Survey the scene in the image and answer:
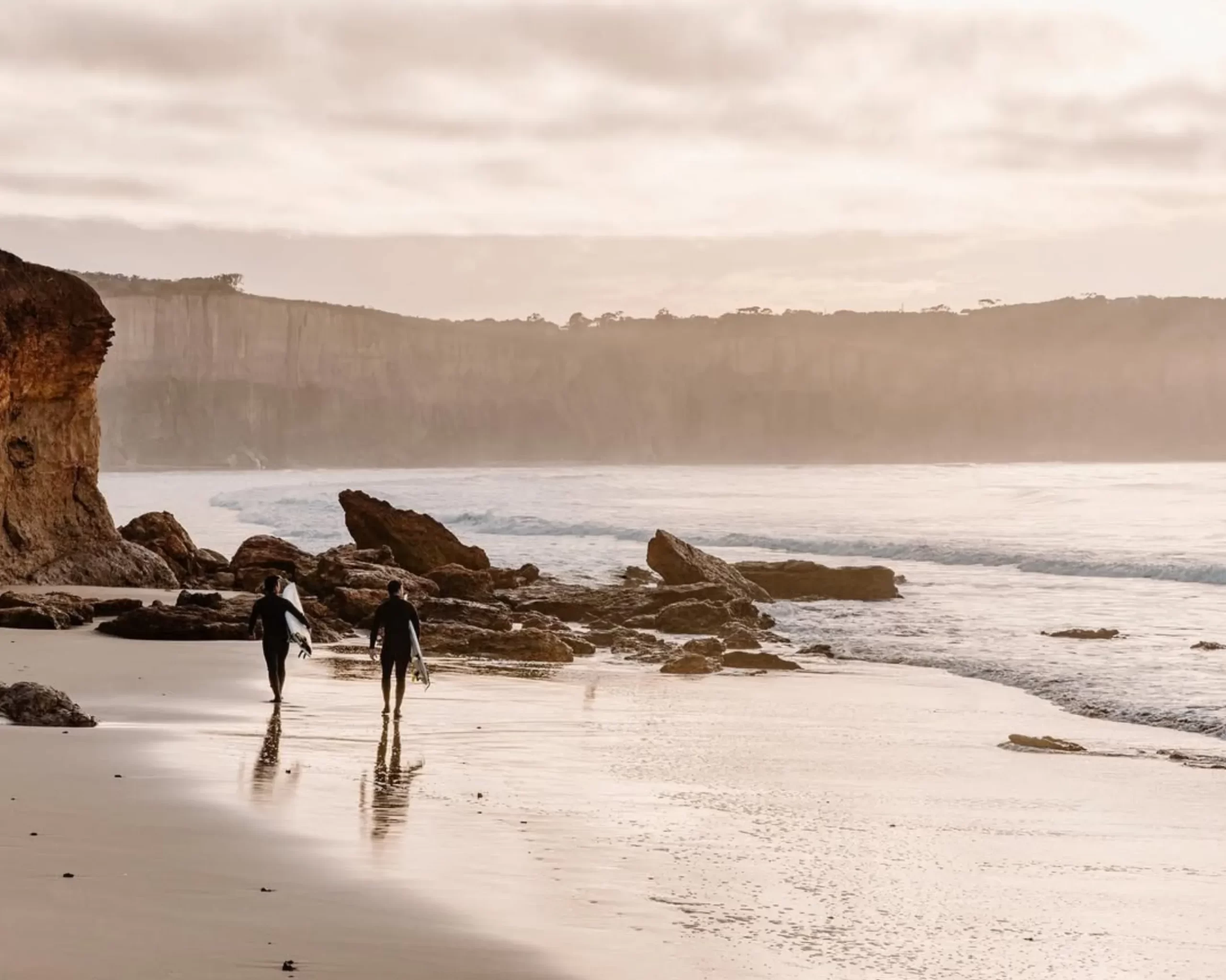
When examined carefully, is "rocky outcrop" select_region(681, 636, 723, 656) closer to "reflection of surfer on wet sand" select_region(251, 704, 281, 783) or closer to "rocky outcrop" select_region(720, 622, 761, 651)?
"rocky outcrop" select_region(720, 622, 761, 651)

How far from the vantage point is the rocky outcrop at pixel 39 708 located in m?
10.8

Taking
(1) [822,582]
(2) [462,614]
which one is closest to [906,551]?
(1) [822,582]

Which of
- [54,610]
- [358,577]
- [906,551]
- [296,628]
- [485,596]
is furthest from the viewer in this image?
[906,551]

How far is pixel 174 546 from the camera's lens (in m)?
26.3

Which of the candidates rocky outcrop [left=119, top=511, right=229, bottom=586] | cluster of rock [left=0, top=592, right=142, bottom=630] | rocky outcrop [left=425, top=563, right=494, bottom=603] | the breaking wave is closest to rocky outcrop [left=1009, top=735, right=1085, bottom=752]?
cluster of rock [left=0, top=592, right=142, bottom=630]

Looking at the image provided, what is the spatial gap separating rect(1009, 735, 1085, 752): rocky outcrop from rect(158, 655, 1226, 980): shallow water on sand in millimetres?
276

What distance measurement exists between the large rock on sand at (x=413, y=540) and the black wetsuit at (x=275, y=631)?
12294 mm

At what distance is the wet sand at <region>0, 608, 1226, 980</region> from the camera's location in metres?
6.14

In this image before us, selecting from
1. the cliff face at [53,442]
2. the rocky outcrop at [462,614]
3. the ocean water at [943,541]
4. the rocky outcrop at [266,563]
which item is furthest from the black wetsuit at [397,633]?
the cliff face at [53,442]

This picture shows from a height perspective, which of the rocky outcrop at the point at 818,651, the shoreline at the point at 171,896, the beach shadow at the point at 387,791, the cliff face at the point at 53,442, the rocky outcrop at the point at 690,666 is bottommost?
the rocky outcrop at the point at 818,651

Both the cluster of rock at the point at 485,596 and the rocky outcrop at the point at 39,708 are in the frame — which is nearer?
the rocky outcrop at the point at 39,708

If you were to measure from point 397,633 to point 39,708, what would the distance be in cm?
303

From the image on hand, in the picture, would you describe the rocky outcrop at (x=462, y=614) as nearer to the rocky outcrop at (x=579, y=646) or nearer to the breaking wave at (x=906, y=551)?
the rocky outcrop at (x=579, y=646)

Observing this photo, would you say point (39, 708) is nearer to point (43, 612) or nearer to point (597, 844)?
point (597, 844)
